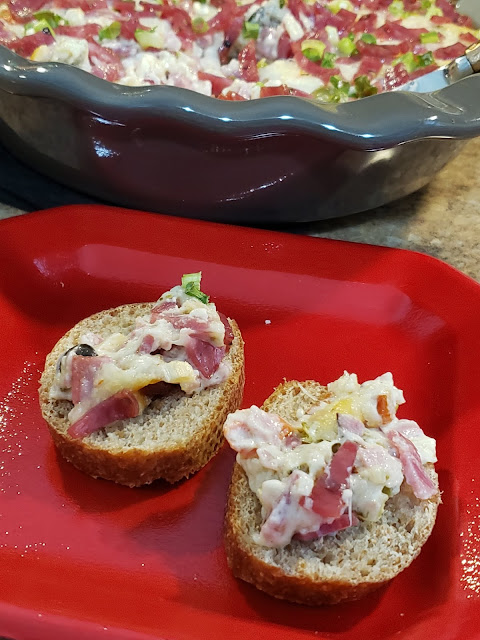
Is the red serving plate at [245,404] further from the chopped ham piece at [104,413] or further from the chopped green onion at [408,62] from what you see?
the chopped green onion at [408,62]

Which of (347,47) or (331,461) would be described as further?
(347,47)

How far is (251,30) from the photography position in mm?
1981

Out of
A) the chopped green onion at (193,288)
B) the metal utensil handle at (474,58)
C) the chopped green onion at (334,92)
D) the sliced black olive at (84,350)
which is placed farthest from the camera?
the chopped green onion at (334,92)

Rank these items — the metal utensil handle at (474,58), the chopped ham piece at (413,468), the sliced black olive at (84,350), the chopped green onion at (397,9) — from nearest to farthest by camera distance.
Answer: the chopped ham piece at (413,468) < the sliced black olive at (84,350) < the metal utensil handle at (474,58) < the chopped green onion at (397,9)

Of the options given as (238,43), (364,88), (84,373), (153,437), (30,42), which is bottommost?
(153,437)

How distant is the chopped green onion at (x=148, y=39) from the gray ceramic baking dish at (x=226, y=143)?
1.52 ft

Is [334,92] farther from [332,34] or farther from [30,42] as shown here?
[30,42]

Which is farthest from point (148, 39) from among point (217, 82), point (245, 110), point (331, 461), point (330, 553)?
point (330, 553)

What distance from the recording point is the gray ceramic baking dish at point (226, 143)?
1.32 m

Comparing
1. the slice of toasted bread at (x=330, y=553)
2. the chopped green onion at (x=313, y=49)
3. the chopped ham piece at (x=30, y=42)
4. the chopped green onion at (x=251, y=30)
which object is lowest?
the slice of toasted bread at (x=330, y=553)


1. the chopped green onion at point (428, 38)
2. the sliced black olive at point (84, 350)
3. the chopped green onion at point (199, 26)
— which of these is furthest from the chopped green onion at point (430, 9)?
the sliced black olive at point (84, 350)

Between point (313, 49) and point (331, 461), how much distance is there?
1.38 metres

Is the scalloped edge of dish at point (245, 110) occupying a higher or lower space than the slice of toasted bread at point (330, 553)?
higher

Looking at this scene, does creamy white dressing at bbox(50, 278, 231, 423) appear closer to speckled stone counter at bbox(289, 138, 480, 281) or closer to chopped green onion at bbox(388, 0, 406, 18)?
speckled stone counter at bbox(289, 138, 480, 281)
